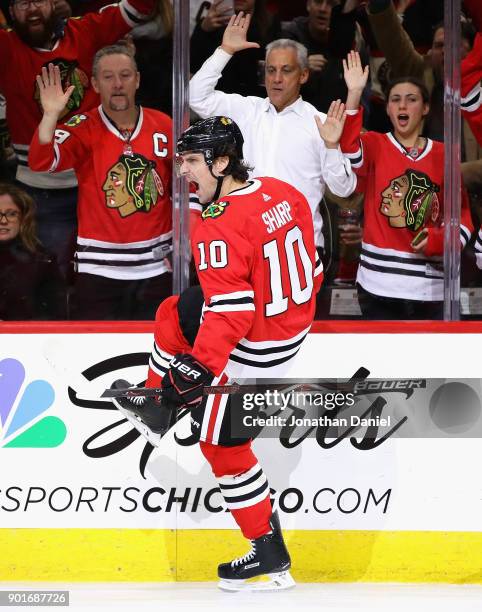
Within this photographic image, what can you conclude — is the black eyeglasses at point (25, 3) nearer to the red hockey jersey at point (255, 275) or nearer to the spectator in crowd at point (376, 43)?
the spectator in crowd at point (376, 43)

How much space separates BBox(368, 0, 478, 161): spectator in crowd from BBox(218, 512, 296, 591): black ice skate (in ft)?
4.26

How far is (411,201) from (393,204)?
0.18ft

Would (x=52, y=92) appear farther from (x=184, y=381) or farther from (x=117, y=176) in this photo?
(x=184, y=381)

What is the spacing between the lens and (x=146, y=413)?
A: 271 cm

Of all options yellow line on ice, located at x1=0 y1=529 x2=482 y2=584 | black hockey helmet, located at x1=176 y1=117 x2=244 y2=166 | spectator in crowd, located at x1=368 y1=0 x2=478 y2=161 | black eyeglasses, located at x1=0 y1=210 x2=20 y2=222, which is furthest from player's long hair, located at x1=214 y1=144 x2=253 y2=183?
yellow line on ice, located at x1=0 y1=529 x2=482 y2=584

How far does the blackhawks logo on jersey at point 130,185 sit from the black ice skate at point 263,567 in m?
1.08

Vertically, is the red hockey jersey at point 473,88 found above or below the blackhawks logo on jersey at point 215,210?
above

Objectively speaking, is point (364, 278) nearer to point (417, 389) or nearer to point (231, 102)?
point (417, 389)

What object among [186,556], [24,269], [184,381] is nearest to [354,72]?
[24,269]

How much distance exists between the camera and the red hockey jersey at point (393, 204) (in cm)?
334

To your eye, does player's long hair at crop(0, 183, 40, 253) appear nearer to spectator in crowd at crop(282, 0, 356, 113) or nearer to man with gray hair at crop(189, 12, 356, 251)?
man with gray hair at crop(189, 12, 356, 251)

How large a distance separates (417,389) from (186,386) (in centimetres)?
78

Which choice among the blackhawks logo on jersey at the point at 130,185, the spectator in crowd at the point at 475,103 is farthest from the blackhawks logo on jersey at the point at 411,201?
the blackhawks logo on jersey at the point at 130,185

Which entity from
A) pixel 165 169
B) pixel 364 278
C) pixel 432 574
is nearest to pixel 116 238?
pixel 165 169
